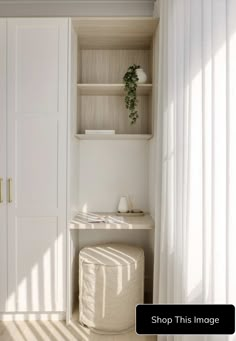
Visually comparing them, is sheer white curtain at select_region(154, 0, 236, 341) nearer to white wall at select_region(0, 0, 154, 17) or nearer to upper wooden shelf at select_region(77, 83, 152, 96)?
upper wooden shelf at select_region(77, 83, 152, 96)

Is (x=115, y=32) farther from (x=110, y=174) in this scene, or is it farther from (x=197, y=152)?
(x=197, y=152)

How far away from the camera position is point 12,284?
2.61m

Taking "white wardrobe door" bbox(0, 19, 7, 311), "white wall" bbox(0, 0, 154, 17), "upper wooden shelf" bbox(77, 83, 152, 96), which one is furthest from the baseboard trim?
"white wall" bbox(0, 0, 154, 17)

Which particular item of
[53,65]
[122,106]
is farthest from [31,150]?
[122,106]

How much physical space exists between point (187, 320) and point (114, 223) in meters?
2.10

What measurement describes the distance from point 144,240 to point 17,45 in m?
2.06

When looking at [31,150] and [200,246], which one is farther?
[31,150]

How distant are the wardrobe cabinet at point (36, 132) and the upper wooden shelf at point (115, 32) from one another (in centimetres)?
23

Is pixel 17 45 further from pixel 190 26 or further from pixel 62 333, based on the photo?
pixel 62 333

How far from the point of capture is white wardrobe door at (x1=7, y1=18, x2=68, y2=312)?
8.50 feet

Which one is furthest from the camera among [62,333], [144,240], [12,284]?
[144,240]

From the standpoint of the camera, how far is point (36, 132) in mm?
2596

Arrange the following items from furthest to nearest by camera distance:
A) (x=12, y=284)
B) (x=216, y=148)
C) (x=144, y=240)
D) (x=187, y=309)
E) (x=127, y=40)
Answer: (x=144, y=240) → (x=127, y=40) → (x=12, y=284) → (x=216, y=148) → (x=187, y=309)

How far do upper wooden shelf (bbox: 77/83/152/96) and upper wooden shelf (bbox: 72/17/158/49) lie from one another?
45 centimetres
